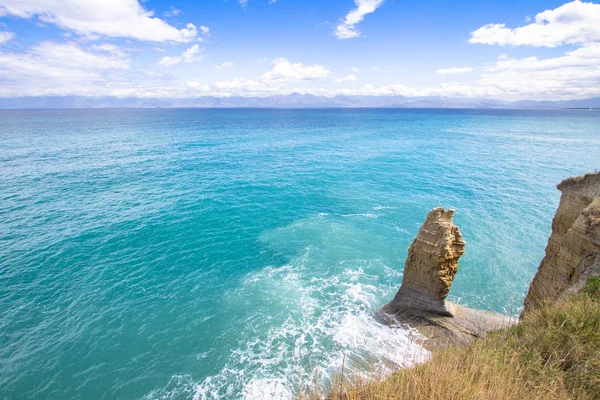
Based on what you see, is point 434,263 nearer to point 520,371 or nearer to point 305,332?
point 305,332

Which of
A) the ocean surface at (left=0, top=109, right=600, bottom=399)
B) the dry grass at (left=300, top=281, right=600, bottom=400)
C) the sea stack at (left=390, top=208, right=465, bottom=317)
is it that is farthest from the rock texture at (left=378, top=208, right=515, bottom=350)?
the dry grass at (left=300, top=281, right=600, bottom=400)

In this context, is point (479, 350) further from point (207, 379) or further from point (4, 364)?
point (4, 364)

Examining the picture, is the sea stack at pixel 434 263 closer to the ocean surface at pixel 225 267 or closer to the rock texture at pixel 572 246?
the ocean surface at pixel 225 267

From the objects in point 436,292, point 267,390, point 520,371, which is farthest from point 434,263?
point 267,390

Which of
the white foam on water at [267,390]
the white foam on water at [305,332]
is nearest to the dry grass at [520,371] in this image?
the white foam on water at [305,332]

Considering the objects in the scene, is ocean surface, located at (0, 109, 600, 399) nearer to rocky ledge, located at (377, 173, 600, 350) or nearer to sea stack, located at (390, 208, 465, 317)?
rocky ledge, located at (377, 173, 600, 350)

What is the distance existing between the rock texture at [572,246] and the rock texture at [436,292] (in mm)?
4178

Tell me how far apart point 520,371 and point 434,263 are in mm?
14005

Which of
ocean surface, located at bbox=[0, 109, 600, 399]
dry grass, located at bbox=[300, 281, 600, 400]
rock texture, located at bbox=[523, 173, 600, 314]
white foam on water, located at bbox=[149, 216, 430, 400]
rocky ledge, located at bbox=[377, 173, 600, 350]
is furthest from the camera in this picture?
ocean surface, located at bbox=[0, 109, 600, 399]

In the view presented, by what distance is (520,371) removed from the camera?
782 cm

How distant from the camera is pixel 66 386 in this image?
18672mm

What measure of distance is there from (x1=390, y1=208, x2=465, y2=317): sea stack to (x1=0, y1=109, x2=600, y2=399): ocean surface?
9.82ft

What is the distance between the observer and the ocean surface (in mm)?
19891

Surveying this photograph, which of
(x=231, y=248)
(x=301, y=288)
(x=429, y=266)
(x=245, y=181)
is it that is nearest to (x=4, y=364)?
(x=231, y=248)
